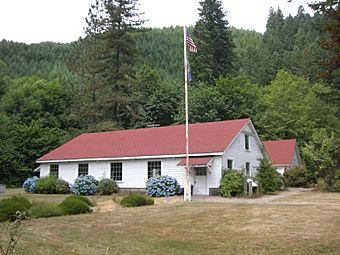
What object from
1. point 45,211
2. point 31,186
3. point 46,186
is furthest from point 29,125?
point 45,211

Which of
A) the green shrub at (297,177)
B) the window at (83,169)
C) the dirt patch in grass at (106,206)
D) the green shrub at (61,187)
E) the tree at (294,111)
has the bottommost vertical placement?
the dirt patch in grass at (106,206)

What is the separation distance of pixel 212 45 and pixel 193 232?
5411cm

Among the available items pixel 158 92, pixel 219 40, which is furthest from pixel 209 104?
pixel 219 40

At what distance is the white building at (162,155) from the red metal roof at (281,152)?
899 centimetres

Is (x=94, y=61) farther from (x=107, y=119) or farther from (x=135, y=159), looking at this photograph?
(x=135, y=159)

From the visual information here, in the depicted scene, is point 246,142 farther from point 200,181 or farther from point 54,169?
point 54,169

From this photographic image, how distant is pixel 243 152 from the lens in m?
30.4

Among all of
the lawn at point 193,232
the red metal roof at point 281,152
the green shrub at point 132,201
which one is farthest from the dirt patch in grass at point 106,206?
the red metal roof at point 281,152

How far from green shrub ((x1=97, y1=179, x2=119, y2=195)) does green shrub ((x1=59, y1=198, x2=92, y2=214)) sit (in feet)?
35.2

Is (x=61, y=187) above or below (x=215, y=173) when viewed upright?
below

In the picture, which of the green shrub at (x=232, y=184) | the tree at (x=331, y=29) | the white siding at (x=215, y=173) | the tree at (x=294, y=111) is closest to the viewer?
the tree at (x=331, y=29)

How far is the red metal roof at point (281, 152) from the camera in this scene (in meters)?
42.0

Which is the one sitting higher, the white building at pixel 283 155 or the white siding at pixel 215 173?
the white building at pixel 283 155

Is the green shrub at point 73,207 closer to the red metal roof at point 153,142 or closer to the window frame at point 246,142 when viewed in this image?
the red metal roof at point 153,142
